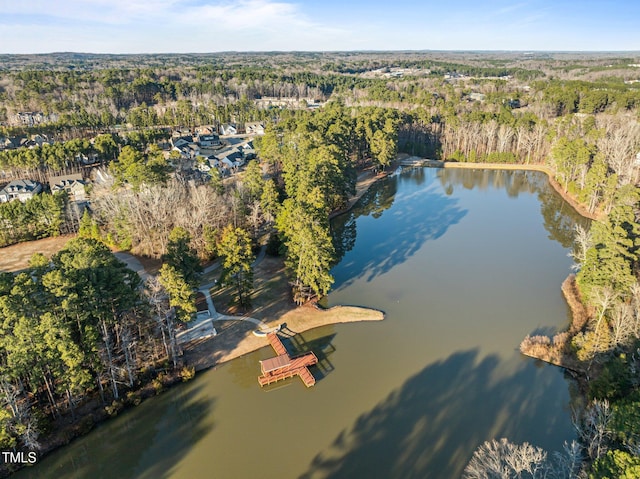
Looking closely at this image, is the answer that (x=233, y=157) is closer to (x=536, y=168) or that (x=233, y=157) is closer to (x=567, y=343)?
(x=536, y=168)

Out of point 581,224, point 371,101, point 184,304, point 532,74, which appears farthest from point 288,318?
point 532,74

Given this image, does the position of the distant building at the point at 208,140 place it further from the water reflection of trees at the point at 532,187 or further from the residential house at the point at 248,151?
the water reflection of trees at the point at 532,187

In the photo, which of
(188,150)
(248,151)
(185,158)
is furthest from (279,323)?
(188,150)

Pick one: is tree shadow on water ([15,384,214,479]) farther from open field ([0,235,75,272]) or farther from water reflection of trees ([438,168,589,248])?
water reflection of trees ([438,168,589,248])

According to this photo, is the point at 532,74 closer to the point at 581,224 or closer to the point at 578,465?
the point at 581,224

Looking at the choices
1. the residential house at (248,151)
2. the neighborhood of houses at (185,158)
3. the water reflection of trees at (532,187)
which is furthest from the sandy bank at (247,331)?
the residential house at (248,151)
